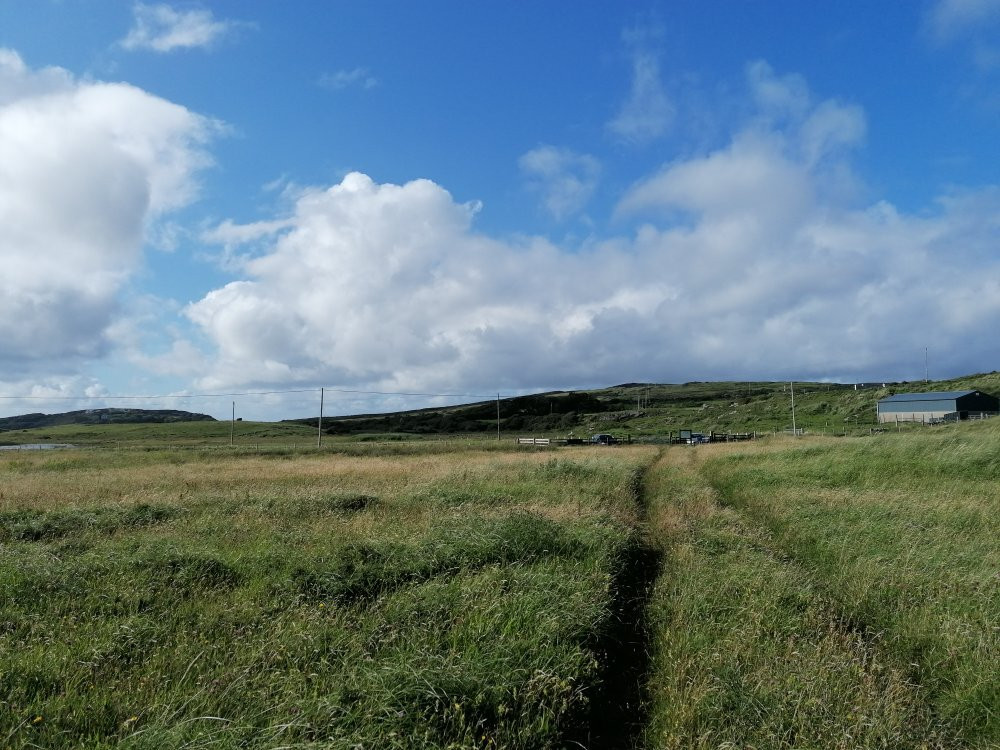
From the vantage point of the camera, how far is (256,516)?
562 inches

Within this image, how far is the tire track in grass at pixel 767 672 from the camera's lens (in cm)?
498

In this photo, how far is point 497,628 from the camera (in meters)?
6.55

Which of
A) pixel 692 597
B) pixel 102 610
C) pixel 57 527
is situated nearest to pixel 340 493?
pixel 57 527

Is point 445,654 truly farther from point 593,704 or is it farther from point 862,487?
point 862,487

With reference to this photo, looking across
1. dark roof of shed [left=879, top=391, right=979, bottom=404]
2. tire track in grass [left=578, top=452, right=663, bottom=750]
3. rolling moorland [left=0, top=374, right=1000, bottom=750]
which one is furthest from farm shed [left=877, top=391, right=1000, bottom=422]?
tire track in grass [left=578, top=452, right=663, bottom=750]

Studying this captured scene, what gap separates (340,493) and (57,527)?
22.5 feet

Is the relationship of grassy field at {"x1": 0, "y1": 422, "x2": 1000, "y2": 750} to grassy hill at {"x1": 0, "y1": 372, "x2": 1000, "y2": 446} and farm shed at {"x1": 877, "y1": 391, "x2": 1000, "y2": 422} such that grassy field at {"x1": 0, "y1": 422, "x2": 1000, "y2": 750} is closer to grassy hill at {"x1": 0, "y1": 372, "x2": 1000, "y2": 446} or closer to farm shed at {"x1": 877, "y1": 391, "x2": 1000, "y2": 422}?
grassy hill at {"x1": 0, "y1": 372, "x2": 1000, "y2": 446}

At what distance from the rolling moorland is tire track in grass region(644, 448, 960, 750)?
3cm

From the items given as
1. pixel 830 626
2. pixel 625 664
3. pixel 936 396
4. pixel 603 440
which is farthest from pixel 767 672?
pixel 936 396

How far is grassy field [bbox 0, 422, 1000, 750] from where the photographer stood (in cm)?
486

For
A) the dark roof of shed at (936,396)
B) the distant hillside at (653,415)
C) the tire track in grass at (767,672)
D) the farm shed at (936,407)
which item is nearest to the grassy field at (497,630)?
the tire track in grass at (767,672)

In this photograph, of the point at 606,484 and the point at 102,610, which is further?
the point at 606,484

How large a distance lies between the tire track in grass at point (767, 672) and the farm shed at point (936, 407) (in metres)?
79.3

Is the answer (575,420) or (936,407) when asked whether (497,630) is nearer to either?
(936,407)
